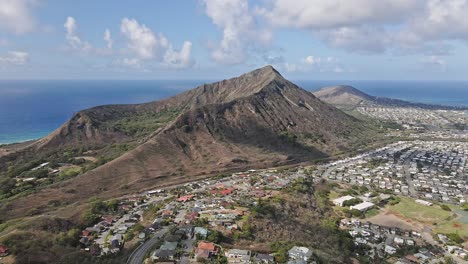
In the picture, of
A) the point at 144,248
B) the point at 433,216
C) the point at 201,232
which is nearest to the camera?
the point at 144,248

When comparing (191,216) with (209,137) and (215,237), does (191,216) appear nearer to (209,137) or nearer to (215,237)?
(215,237)

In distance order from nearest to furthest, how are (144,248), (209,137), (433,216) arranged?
(144,248), (433,216), (209,137)

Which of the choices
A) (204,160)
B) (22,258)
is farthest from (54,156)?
(22,258)

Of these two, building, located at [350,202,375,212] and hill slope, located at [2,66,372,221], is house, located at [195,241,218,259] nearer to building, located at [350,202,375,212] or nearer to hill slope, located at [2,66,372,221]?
building, located at [350,202,375,212]

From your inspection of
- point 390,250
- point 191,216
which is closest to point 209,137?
point 191,216

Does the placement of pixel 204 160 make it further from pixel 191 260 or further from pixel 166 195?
pixel 191 260

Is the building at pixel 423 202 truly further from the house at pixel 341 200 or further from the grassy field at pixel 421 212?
the house at pixel 341 200

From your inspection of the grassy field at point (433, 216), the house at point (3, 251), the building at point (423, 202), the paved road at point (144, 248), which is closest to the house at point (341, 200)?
the grassy field at point (433, 216)
